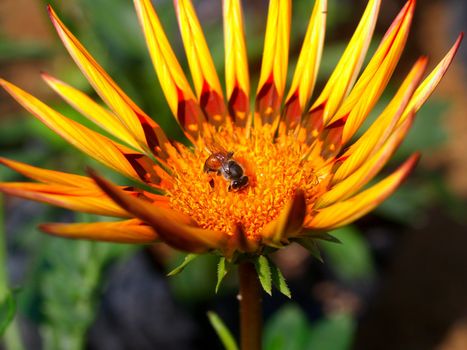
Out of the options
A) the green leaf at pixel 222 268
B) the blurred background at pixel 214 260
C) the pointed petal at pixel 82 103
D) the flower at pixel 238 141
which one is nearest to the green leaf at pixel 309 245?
the flower at pixel 238 141

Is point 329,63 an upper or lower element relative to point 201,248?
lower

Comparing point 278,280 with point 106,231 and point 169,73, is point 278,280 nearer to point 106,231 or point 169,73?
point 106,231

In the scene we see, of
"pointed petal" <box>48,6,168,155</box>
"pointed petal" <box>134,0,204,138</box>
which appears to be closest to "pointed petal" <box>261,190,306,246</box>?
"pointed petal" <box>48,6,168,155</box>

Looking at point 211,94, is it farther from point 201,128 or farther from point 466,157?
point 466,157

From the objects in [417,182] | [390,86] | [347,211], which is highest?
[347,211]

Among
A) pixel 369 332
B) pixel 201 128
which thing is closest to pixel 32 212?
pixel 369 332

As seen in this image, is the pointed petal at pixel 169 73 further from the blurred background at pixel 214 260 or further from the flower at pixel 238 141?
the blurred background at pixel 214 260
